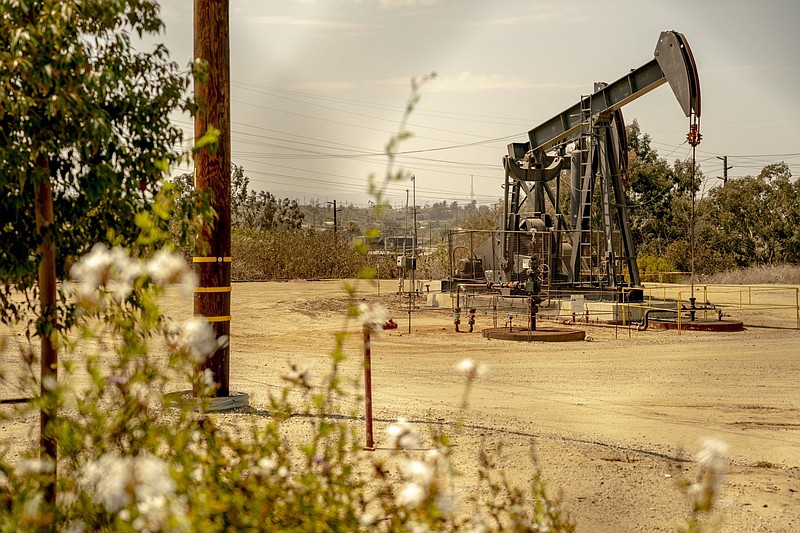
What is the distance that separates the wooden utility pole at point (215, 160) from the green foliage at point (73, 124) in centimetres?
353

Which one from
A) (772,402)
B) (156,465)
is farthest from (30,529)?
(772,402)

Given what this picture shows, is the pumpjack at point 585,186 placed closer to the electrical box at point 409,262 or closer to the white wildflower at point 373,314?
the electrical box at point 409,262

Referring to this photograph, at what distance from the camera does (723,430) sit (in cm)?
1003

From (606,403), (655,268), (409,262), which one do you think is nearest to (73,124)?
(606,403)

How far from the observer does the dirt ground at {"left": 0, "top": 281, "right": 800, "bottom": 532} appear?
710 centimetres

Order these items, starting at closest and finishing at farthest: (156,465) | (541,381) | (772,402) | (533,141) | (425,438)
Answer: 1. (156,465)
2. (425,438)
3. (772,402)
4. (541,381)
5. (533,141)

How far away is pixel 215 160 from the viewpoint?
938cm

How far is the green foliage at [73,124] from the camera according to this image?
4.80 metres

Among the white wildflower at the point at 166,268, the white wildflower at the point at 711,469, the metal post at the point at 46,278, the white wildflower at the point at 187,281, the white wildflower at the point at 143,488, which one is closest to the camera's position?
the white wildflower at the point at 143,488

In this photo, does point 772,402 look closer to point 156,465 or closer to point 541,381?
point 541,381

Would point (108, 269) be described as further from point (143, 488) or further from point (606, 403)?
point (606, 403)

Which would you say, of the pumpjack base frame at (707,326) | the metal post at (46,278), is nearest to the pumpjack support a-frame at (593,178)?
the pumpjack base frame at (707,326)

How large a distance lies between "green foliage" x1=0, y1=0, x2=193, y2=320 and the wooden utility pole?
353 centimetres

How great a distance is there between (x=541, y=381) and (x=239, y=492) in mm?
11309
